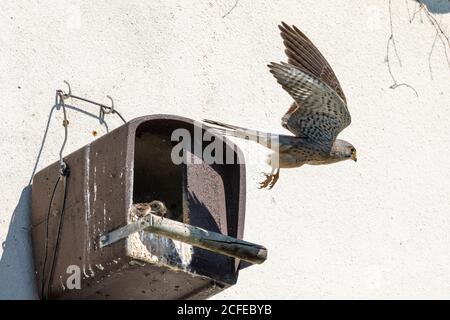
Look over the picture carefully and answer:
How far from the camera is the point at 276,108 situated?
5090mm

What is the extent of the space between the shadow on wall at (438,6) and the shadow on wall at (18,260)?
96.6 inches

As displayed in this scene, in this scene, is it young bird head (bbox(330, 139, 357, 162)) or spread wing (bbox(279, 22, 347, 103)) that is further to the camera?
young bird head (bbox(330, 139, 357, 162))

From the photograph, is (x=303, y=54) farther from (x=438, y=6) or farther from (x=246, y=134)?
(x=438, y=6)

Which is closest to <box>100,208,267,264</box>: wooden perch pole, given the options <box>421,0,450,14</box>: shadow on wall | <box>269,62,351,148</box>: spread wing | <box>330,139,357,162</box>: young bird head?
<box>269,62,351,148</box>: spread wing

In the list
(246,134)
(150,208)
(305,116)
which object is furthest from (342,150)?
(150,208)

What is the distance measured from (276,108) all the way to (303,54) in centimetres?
58

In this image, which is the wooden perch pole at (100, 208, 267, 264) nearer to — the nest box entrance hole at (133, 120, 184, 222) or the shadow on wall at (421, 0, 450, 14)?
the nest box entrance hole at (133, 120, 184, 222)

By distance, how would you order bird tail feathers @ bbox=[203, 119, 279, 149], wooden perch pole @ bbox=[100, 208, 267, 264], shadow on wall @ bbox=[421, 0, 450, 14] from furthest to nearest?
shadow on wall @ bbox=[421, 0, 450, 14]
bird tail feathers @ bbox=[203, 119, 279, 149]
wooden perch pole @ bbox=[100, 208, 267, 264]

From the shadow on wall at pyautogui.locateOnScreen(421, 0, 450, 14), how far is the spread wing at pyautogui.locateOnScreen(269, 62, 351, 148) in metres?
1.31

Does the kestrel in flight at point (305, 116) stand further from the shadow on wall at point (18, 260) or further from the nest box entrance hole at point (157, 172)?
the shadow on wall at point (18, 260)

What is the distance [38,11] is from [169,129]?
797mm

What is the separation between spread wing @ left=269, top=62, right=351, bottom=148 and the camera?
448 centimetres

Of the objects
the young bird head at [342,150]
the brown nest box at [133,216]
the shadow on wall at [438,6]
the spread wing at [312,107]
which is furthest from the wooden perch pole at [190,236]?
the shadow on wall at [438,6]

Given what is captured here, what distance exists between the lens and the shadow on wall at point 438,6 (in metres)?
5.83
